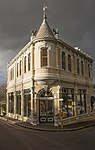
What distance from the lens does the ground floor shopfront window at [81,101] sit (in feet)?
95.8

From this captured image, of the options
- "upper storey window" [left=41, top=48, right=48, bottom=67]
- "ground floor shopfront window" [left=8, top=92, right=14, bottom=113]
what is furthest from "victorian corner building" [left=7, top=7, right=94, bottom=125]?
"ground floor shopfront window" [left=8, top=92, right=14, bottom=113]

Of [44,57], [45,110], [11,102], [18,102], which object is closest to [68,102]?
[45,110]

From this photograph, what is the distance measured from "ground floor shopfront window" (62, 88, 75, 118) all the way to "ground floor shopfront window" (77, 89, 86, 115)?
2.22 m

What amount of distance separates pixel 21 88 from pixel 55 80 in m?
6.33

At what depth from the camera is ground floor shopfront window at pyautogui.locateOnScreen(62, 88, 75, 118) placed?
81.5 feet

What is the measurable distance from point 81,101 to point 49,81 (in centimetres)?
840

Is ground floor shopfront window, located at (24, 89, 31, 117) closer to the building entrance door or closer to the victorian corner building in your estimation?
the victorian corner building

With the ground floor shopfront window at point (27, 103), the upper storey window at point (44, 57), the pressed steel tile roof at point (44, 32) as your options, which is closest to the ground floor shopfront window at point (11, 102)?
the ground floor shopfront window at point (27, 103)

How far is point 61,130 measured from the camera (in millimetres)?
19562

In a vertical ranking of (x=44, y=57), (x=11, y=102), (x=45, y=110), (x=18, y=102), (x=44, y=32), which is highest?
(x=44, y=32)

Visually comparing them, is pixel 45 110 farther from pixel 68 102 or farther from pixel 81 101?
pixel 81 101

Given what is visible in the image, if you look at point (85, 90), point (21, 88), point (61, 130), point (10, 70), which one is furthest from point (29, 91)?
point (10, 70)

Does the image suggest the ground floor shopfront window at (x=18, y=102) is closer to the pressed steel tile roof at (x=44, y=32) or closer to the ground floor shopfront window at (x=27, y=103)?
the ground floor shopfront window at (x=27, y=103)

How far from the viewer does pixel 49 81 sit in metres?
23.2
